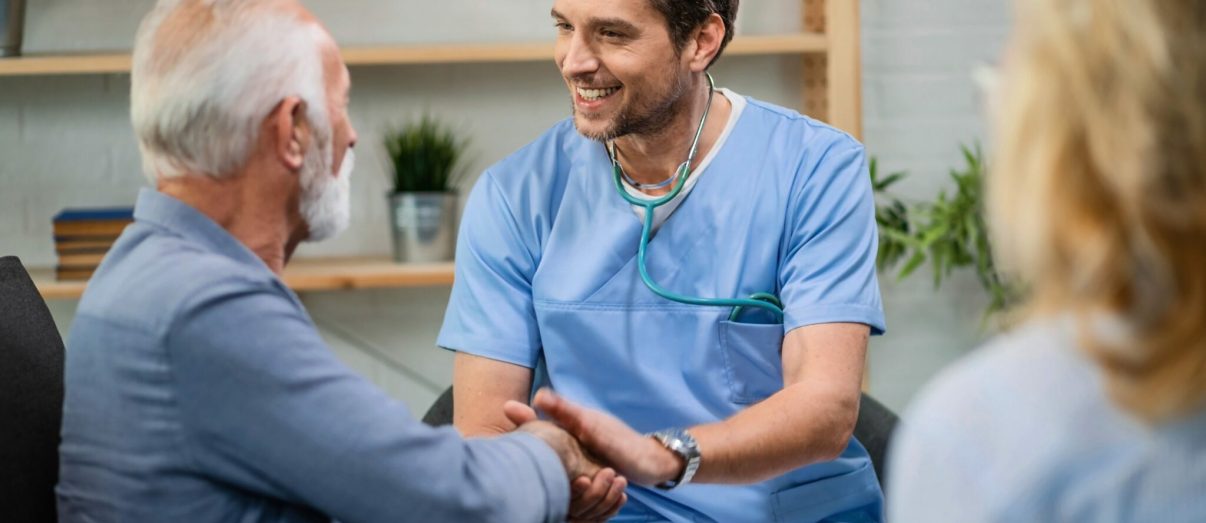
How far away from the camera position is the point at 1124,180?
2.41ft

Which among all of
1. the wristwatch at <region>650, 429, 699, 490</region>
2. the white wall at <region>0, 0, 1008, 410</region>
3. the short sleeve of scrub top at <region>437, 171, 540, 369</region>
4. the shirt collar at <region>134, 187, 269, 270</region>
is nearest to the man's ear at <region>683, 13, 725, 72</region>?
the short sleeve of scrub top at <region>437, 171, 540, 369</region>

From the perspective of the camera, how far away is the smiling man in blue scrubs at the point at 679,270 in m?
1.73

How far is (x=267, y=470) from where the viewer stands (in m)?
1.17

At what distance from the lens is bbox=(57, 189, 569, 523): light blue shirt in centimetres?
116

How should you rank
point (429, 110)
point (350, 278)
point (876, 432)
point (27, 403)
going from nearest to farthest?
point (27, 403) < point (876, 432) < point (350, 278) < point (429, 110)

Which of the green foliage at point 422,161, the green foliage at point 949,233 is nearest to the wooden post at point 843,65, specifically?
the green foliage at point 949,233

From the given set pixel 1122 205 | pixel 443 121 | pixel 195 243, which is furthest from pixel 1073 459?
pixel 443 121

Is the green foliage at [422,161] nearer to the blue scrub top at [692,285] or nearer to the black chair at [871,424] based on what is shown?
the black chair at [871,424]

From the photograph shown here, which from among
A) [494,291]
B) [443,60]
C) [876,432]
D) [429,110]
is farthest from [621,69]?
[429,110]

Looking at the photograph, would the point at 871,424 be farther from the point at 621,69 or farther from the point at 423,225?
the point at 423,225

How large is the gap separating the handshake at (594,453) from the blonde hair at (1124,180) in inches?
29.5

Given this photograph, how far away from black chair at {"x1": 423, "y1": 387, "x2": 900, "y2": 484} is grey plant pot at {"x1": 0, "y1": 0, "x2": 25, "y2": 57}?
1.32 m

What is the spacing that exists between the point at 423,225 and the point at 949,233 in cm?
111

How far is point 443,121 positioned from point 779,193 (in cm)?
149
